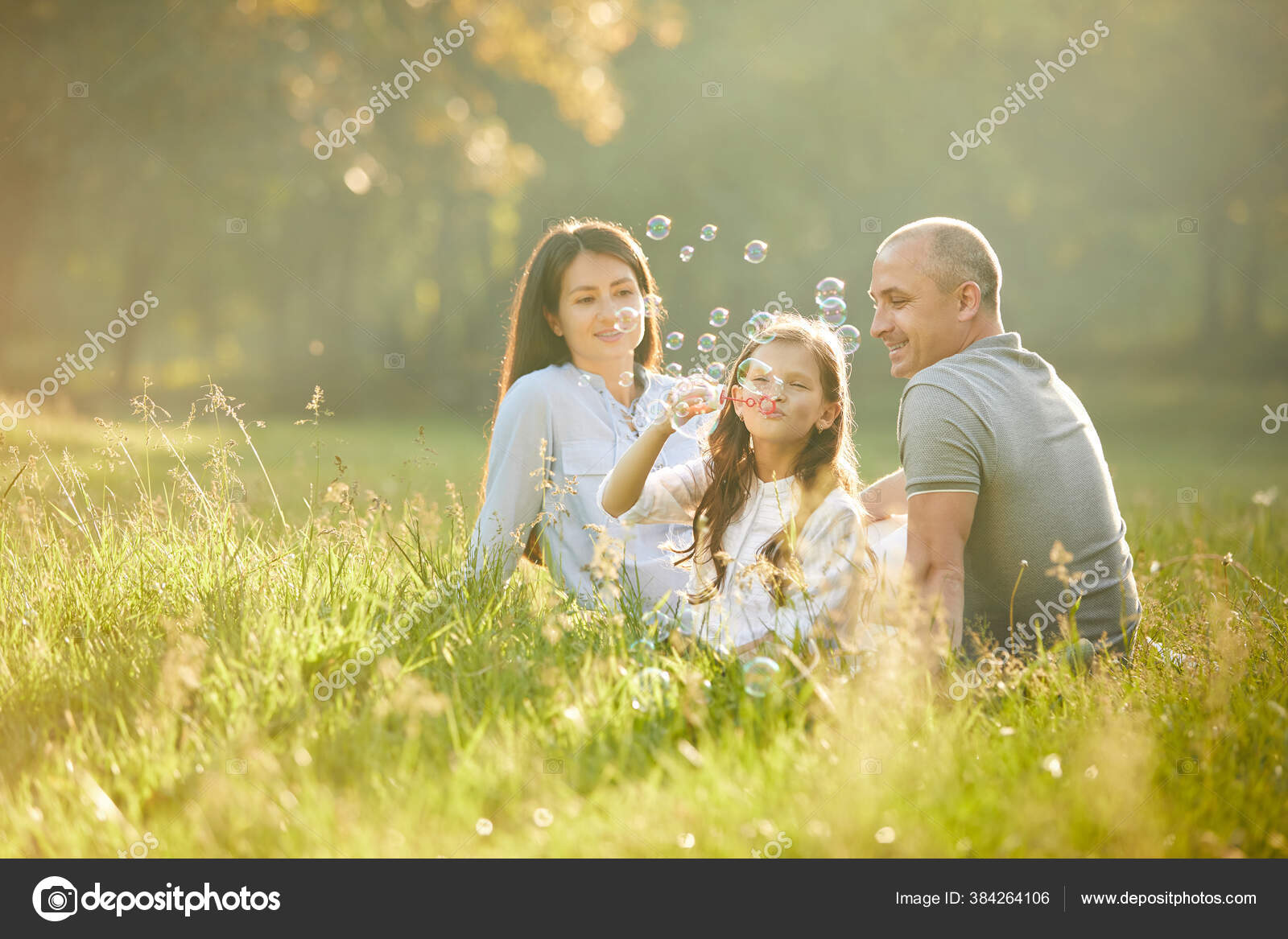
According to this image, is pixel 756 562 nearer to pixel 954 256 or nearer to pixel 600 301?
pixel 954 256

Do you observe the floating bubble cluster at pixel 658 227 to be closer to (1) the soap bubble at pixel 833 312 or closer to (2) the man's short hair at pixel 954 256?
(1) the soap bubble at pixel 833 312

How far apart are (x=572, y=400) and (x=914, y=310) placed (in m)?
1.80

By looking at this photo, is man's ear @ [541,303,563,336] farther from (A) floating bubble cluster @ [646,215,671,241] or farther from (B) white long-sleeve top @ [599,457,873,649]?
(B) white long-sleeve top @ [599,457,873,649]

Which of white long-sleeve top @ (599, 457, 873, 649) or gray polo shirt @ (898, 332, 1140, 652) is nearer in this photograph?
gray polo shirt @ (898, 332, 1140, 652)

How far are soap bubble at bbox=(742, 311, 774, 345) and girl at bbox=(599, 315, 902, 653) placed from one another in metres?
0.01

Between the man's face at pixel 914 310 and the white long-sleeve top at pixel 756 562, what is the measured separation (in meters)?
0.62

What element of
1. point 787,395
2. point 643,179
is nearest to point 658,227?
point 787,395

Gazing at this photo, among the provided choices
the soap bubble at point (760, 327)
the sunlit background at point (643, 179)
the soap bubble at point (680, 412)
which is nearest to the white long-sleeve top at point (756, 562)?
the soap bubble at point (680, 412)

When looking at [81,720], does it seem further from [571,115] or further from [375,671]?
[571,115]

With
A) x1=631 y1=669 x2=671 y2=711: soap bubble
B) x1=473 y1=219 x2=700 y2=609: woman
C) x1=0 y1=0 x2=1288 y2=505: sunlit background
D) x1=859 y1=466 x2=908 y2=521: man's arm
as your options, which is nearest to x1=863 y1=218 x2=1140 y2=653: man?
x1=859 y1=466 x2=908 y2=521: man's arm

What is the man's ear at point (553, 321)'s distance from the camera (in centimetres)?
506

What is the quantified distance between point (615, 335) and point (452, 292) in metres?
24.6

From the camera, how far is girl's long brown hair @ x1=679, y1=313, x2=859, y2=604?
365cm

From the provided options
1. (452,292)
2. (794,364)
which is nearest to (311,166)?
(452,292)
